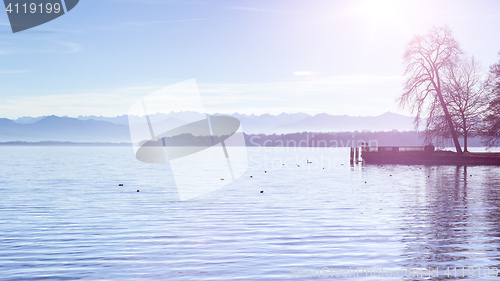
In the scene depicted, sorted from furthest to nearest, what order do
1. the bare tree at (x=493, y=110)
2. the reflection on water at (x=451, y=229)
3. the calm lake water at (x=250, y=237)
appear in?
the bare tree at (x=493, y=110) < the reflection on water at (x=451, y=229) < the calm lake water at (x=250, y=237)

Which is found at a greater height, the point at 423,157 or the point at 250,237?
the point at 423,157

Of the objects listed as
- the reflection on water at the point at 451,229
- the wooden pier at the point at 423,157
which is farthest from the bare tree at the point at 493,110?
the reflection on water at the point at 451,229

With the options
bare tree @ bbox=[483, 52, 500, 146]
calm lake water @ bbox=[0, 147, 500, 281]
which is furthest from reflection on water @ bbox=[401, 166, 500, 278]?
bare tree @ bbox=[483, 52, 500, 146]

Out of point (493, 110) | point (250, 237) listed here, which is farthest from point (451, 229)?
point (493, 110)

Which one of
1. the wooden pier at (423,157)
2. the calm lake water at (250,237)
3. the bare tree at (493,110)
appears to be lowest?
the calm lake water at (250,237)

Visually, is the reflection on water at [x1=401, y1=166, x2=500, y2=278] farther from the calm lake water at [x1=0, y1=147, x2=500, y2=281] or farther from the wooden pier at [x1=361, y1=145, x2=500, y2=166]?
the wooden pier at [x1=361, y1=145, x2=500, y2=166]

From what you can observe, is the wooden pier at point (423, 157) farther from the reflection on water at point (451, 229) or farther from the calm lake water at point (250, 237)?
the calm lake water at point (250, 237)

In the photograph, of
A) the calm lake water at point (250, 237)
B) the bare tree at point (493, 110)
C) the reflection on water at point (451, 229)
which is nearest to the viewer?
the calm lake water at point (250, 237)

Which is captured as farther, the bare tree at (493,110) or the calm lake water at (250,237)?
the bare tree at (493,110)

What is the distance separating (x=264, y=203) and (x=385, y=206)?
6.05m

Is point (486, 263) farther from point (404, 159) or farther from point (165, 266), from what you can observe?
point (404, 159)

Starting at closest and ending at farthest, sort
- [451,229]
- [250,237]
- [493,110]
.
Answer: [250,237] → [451,229] → [493,110]

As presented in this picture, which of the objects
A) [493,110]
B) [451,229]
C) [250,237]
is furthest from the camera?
[493,110]

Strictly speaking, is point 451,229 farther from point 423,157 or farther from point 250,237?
point 423,157
